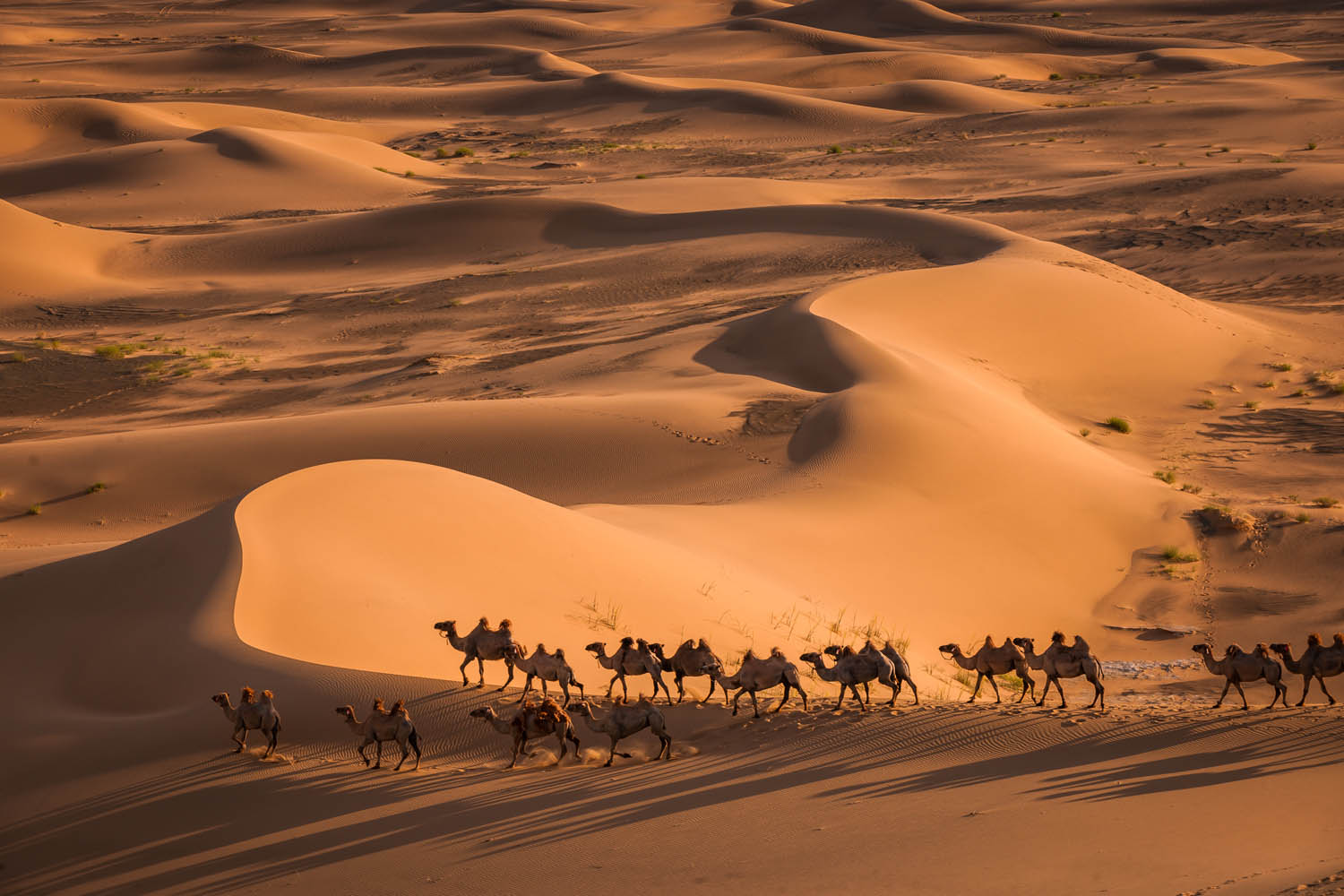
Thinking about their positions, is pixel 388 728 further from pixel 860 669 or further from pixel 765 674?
pixel 860 669

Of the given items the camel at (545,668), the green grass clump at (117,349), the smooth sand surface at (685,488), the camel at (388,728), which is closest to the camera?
the smooth sand surface at (685,488)

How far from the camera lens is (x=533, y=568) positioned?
11273mm

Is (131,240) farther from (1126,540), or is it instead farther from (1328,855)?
(1328,855)

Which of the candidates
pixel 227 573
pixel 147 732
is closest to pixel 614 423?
pixel 227 573

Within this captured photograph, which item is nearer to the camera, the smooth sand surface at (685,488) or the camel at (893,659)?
the smooth sand surface at (685,488)

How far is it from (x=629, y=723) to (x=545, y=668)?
86 cm

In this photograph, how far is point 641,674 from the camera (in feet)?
27.6

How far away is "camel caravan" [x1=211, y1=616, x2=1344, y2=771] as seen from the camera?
7352 millimetres

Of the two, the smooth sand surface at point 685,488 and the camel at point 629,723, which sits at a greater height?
the camel at point 629,723

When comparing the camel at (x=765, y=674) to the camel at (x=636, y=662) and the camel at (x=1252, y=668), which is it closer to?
the camel at (x=636, y=662)

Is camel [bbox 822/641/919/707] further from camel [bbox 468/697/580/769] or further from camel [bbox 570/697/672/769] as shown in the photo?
camel [bbox 468/697/580/769]

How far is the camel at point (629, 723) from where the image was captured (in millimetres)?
7531

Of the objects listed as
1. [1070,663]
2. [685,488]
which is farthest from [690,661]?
[685,488]

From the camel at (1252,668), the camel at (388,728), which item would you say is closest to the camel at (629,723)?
the camel at (388,728)
